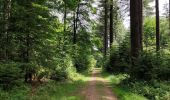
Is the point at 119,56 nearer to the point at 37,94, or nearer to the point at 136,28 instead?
the point at 136,28

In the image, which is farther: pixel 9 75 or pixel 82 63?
pixel 82 63

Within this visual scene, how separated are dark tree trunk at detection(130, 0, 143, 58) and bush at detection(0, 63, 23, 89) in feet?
25.4

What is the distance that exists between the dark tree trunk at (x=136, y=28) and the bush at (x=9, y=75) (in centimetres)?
775

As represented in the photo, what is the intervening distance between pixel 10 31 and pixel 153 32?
33.1 meters

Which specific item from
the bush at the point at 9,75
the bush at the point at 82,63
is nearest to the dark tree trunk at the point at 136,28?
the bush at the point at 9,75

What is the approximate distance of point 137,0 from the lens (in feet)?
58.3

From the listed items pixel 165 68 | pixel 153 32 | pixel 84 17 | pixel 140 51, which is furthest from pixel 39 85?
pixel 153 32

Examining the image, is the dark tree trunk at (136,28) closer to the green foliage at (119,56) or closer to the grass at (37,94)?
the grass at (37,94)

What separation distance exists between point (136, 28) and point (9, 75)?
8703 mm

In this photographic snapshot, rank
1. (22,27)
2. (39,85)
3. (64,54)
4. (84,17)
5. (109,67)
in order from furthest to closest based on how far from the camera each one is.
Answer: (84,17)
(109,67)
(64,54)
(39,85)
(22,27)

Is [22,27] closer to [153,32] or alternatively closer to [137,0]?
[137,0]

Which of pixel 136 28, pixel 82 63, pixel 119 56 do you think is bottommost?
pixel 82 63

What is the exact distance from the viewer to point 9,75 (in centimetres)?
1206

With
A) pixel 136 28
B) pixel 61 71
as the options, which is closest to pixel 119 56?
pixel 61 71
